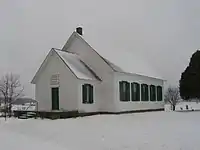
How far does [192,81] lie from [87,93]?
1090cm

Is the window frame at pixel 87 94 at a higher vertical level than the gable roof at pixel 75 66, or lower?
lower

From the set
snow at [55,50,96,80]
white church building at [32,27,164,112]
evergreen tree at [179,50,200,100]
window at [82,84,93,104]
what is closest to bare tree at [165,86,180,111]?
evergreen tree at [179,50,200,100]

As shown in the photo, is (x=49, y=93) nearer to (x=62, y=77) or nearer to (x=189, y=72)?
(x=62, y=77)

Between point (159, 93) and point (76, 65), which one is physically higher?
point (76, 65)

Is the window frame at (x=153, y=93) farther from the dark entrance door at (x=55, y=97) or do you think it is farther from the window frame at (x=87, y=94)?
the dark entrance door at (x=55, y=97)

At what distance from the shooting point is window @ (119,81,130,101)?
26375 millimetres

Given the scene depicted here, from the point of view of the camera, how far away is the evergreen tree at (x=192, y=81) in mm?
30109

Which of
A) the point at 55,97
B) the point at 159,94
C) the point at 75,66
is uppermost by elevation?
the point at 75,66

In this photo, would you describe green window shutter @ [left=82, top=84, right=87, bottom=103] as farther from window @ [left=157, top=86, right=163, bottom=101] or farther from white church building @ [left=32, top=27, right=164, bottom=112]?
window @ [left=157, top=86, right=163, bottom=101]

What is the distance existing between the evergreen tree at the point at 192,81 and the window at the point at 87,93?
33.2 ft

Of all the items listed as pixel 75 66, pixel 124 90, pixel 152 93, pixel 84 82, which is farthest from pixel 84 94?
pixel 152 93

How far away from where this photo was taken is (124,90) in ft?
88.1

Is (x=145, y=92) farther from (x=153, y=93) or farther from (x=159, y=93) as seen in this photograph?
(x=159, y=93)

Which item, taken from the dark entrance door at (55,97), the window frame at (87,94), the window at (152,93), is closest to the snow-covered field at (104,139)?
the window frame at (87,94)
